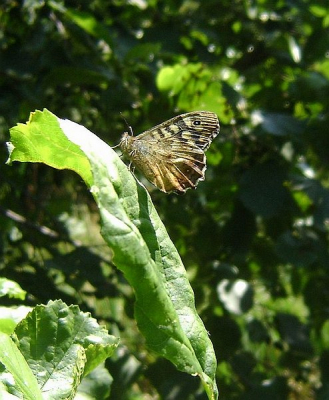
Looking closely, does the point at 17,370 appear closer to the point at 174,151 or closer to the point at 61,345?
the point at 61,345

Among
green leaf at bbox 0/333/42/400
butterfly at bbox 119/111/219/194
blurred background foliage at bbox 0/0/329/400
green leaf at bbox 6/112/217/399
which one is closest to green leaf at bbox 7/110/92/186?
green leaf at bbox 6/112/217/399

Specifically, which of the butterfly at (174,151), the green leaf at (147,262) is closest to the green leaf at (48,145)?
the green leaf at (147,262)

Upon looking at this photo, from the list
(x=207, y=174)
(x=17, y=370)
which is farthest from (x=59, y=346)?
(x=207, y=174)

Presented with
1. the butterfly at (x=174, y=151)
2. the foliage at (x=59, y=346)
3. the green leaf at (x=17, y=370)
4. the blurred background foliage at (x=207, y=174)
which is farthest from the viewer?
the blurred background foliage at (x=207, y=174)

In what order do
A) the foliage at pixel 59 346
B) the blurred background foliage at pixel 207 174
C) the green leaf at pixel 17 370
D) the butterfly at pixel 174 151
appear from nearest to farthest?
the green leaf at pixel 17 370
the foliage at pixel 59 346
the butterfly at pixel 174 151
the blurred background foliage at pixel 207 174

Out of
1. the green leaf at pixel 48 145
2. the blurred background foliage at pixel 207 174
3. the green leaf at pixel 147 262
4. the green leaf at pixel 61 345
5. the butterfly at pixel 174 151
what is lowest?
the blurred background foliage at pixel 207 174

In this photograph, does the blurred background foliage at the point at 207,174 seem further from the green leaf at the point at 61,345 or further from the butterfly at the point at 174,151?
the green leaf at the point at 61,345

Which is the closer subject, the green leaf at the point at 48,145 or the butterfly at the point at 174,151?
the green leaf at the point at 48,145

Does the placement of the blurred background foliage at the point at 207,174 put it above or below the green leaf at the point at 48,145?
below
